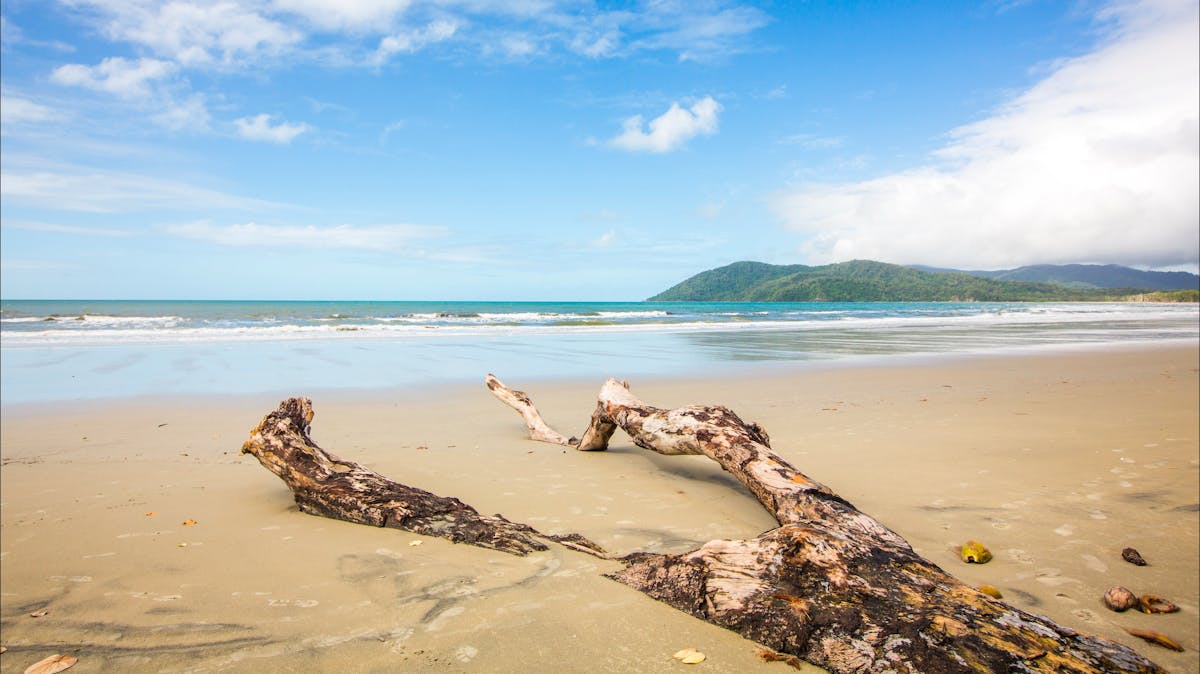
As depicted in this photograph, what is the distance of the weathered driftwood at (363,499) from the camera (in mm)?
3750

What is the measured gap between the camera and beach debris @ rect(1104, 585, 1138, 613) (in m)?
3.05

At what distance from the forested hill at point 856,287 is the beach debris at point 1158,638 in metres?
132

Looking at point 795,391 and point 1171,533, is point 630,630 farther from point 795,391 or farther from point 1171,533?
point 795,391

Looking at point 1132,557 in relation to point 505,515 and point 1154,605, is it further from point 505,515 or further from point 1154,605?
point 505,515

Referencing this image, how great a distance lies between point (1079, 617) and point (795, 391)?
7650 mm

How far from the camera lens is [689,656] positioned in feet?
8.13

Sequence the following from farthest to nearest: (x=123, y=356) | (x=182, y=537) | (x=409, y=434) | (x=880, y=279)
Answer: (x=880, y=279) → (x=123, y=356) → (x=409, y=434) → (x=182, y=537)

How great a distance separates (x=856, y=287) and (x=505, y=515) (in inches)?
5836

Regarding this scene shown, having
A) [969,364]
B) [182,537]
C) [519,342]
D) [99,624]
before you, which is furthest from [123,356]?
[969,364]

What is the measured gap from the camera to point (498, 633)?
2.70 metres

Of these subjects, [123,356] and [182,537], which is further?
[123,356]

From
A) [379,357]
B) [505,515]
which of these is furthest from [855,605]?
[379,357]

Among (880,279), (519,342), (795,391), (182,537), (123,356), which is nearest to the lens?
(182,537)

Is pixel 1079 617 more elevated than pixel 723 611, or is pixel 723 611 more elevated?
pixel 723 611
